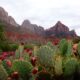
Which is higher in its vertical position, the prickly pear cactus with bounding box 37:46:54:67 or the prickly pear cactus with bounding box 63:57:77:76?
the prickly pear cactus with bounding box 37:46:54:67

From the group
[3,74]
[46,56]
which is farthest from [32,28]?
[3,74]

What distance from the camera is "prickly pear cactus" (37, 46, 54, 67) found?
6875 mm

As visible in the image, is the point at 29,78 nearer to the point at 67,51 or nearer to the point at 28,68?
the point at 28,68

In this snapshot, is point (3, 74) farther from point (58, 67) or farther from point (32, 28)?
point (32, 28)

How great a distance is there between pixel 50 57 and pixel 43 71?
38 cm

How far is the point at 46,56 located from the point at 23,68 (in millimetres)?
828

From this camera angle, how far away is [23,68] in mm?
6141

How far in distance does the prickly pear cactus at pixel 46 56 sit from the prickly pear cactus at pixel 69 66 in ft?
0.91

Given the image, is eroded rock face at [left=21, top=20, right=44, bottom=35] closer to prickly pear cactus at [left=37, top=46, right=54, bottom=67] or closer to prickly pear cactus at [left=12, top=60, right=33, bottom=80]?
prickly pear cactus at [left=37, top=46, right=54, bottom=67]

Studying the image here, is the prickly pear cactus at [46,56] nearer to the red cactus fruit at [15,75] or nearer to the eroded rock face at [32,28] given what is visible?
the red cactus fruit at [15,75]

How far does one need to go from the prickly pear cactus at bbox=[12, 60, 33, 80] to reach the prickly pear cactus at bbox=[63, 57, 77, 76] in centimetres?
73

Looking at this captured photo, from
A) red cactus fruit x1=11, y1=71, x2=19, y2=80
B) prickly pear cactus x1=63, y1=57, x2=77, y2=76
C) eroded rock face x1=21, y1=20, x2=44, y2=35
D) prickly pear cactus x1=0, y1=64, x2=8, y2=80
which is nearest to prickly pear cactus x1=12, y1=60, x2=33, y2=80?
red cactus fruit x1=11, y1=71, x2=19, y2=80

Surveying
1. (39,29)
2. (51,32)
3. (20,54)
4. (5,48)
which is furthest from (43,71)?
(39,29)

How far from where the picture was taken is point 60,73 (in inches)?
263
